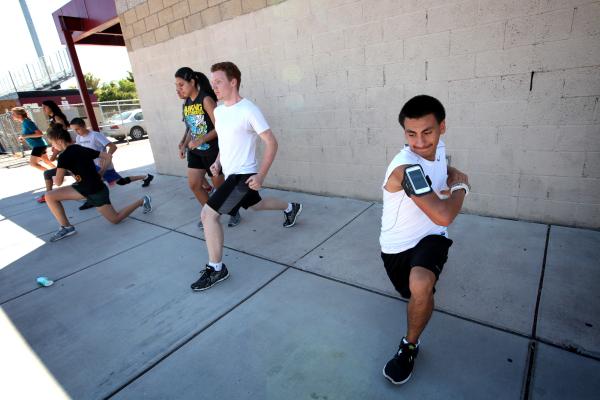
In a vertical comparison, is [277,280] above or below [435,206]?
below

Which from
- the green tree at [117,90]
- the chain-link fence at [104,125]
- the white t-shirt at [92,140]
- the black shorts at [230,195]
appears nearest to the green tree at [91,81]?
the green tree at [117,90]

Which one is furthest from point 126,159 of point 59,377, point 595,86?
point 595,86

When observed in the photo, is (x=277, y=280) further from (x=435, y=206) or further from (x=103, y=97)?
(x=103, y=97)

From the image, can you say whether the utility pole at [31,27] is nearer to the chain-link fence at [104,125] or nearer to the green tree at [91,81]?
the green tree at [91,81]

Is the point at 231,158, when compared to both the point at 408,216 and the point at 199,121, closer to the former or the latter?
the point at 199,121

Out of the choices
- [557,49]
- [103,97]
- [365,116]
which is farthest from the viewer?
[103,97]

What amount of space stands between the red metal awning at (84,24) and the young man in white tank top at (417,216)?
288 inches

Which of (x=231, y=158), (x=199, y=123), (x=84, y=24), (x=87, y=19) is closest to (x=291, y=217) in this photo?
(x=231, y=158)

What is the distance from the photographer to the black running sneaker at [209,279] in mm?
2688

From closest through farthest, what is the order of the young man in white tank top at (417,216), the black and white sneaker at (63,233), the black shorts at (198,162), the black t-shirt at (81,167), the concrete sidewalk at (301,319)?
the young man in white tank top at (417,216)
the concrete sidewalk at (301,319)
the black shorts at (198,162)
the black t-shirt at (81,167)
the black and white sneaker at (63,233)

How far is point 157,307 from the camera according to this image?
2.55 metres

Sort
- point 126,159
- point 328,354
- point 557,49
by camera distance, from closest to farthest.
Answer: point 328,354 → point 557,49 → point 126,159

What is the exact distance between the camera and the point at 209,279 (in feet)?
8.91

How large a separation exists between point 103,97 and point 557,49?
5476 cm
